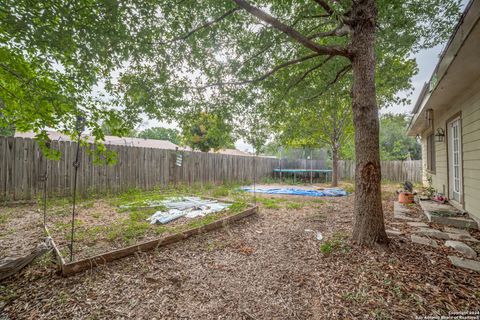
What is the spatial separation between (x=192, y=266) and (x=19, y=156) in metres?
5.62

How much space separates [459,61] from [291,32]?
7.76 ft

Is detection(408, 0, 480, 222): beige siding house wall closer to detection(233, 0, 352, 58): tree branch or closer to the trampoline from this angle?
detection(233, 0, 352, 58): tree branch

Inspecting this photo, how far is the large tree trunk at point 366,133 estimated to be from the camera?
2.50 m

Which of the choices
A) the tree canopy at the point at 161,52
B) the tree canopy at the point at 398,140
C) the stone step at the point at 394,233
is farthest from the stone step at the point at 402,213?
the tree canopy at the point at 398,140

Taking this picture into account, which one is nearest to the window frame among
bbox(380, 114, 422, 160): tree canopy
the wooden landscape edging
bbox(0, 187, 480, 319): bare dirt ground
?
bbox(0, 187, 480, 319): bare dirt ground

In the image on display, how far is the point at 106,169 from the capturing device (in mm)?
6379

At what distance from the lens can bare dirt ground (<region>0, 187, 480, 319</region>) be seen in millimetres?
1618

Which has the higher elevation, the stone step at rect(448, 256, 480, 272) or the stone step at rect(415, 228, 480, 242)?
the stone step at rect(415, 228, 480, 242)

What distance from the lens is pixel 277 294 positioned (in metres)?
1.86

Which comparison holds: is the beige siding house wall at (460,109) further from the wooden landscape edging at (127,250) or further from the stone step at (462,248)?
the wooden landscape edging at (127,250)

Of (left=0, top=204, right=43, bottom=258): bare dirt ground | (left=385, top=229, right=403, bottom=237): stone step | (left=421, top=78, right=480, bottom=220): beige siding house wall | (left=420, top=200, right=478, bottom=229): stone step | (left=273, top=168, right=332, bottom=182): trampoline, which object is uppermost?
(left=421, top=78, right=480, bottom=220): beige siding house wall

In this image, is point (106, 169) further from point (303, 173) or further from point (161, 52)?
point (303, 173)

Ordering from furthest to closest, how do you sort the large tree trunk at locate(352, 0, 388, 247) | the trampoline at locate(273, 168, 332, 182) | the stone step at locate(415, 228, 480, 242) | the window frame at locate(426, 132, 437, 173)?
the trampoline at locate(273, 168, 332, 182), the window frame at locate(426, 132, 437, 173), the stone step at locate(415, 228, 480, 242), the large tree trunk at locate(352, 0, 388, 247)

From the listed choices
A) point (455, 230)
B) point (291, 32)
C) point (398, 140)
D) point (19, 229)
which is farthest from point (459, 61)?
point (398, 140)
